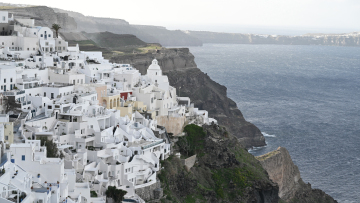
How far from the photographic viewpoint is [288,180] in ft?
233

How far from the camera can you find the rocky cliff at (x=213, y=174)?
51.7 metres

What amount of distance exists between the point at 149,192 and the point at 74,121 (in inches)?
350

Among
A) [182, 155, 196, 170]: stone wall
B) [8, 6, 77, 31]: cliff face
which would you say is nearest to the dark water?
[182, 155, 196, 170]: stone wall

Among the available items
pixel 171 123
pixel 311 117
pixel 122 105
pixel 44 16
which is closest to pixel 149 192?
pixel 122 105

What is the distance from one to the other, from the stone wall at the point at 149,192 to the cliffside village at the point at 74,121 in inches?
14.6

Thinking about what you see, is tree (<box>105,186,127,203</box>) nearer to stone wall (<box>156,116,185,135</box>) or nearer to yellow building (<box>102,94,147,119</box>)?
yellow building (<box>102,94,147,119</box>)

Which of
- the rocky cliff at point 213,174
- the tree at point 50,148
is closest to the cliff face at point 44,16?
the rocky cliff at point 213,174

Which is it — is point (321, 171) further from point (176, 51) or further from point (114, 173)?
point (176, 51)

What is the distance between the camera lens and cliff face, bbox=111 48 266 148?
320 feet

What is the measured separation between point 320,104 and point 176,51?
1429 inches

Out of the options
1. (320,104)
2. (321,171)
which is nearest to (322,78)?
(320,104)

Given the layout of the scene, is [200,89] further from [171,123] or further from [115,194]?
[115,194]

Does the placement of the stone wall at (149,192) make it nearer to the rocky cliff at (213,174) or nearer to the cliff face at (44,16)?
the rocky cliff at (213,174)

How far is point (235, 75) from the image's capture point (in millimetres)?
181875
